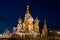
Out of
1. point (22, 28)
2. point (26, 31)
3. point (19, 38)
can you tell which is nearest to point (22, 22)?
point (22, 28)

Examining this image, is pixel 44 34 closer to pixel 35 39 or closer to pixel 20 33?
pixel 35 39

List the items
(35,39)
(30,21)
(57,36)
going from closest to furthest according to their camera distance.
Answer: (35,39), (57,36), (30,21)

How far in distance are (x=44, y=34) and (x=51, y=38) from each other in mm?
1551

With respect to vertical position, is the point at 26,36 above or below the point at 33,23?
below

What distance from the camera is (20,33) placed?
31.0 meters

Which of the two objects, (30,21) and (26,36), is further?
(30,21)

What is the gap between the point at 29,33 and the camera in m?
30.0

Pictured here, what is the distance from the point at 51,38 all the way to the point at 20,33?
591cm

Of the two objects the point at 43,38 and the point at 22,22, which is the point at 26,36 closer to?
the point at 43,38

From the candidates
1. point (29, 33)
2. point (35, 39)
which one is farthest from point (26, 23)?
point (35, 39)

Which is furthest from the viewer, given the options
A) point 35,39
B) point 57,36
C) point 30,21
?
point 30,21

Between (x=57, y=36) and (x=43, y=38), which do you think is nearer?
(x=43, y=38)

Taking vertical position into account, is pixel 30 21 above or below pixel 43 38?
above

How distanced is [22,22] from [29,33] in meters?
4.77
